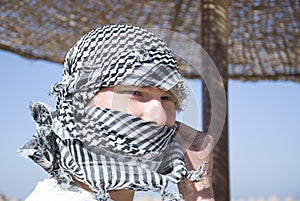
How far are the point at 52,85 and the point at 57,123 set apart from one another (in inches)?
2.6

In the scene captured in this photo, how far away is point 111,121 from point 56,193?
0.11 m

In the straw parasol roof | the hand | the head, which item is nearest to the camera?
the head

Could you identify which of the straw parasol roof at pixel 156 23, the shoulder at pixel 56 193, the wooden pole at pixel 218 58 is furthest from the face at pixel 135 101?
the straw parasol roof at pixel 156 23

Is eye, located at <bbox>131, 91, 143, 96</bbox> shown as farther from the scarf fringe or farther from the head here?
the scarf fringe

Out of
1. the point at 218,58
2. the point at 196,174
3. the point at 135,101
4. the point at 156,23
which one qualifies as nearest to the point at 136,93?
the point at 135,101

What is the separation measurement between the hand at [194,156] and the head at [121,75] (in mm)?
98

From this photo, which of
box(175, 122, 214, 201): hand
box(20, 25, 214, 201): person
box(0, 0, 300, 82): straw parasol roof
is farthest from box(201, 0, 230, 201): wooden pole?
box(20, 25, 214, 201): person

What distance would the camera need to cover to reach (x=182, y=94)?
0.80 metres

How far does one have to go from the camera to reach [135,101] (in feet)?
2.41

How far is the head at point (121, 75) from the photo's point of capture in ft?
2.39

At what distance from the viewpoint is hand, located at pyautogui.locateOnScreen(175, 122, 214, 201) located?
0.83m

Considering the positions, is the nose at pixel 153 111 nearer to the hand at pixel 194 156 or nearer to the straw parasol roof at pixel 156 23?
the hand at pixel 194 156

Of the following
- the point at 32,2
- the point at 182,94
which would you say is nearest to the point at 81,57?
the point at 182,94

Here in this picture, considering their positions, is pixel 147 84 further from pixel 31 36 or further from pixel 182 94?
pixel 31 36
